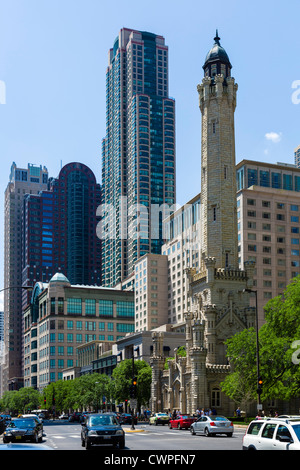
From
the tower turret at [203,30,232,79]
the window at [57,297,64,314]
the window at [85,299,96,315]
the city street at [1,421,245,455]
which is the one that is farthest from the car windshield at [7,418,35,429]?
the window at [85,299,96,315]

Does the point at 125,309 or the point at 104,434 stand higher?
the point at 125,309

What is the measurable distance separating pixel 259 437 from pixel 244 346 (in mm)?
42675

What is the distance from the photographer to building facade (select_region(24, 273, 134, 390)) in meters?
176

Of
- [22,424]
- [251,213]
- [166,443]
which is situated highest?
[251,213]

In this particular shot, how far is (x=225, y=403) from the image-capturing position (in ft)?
249

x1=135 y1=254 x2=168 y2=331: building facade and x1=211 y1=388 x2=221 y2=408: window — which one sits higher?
x1=135 y1=254 x2=168 y2=331: building facade

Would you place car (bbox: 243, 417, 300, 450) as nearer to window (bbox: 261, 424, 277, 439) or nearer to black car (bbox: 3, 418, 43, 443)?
window (bbox: 261, 424, 277, 439)

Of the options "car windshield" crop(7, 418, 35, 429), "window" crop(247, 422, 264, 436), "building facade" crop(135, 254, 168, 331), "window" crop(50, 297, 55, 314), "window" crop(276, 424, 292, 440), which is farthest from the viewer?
"window" crop(50, 297, 55, 314)

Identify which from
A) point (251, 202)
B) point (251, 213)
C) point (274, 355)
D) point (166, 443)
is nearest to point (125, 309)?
point (251, 213)

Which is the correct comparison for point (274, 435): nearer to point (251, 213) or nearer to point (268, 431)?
point (268, 431)

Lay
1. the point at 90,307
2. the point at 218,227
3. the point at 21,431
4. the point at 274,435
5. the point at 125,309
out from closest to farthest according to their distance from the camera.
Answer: the point at 274,435, the point at 21,431, the point at 218,227, the point at 90,307, the point at 125,309

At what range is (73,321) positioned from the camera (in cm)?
17825

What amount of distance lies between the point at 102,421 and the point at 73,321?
14864cm
